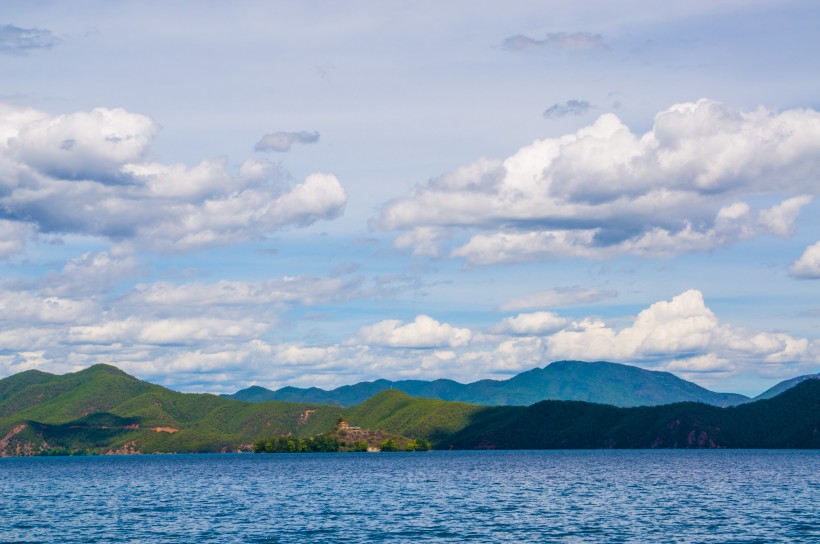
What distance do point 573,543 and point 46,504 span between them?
118603 mm

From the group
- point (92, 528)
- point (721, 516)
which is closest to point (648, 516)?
point (721, 516)

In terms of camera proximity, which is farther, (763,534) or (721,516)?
(721,516)

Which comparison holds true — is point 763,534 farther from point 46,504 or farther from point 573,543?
point 46,504

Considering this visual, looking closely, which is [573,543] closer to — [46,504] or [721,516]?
[721,516]

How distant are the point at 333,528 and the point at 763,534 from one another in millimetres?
56915

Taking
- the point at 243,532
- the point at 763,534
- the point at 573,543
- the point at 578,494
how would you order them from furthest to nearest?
the point at 578,494, the point at 243,532, the point at 763,534, the point at 573,543

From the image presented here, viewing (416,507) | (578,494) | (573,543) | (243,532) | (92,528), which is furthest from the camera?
(578,494)

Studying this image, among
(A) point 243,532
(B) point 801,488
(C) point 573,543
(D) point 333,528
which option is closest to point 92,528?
(A) point 243,532

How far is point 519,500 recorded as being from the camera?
559ft

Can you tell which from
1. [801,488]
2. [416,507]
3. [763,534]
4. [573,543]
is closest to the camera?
[573,543]

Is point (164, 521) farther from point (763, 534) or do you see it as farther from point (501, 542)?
point (763, 534)

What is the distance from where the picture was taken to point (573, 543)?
110 m

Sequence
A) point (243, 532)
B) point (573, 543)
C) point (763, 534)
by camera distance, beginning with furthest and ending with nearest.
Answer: point (243, 532) → point (763, 534) → point (573, 543)

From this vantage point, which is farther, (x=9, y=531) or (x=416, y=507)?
(x=416, y=507)
